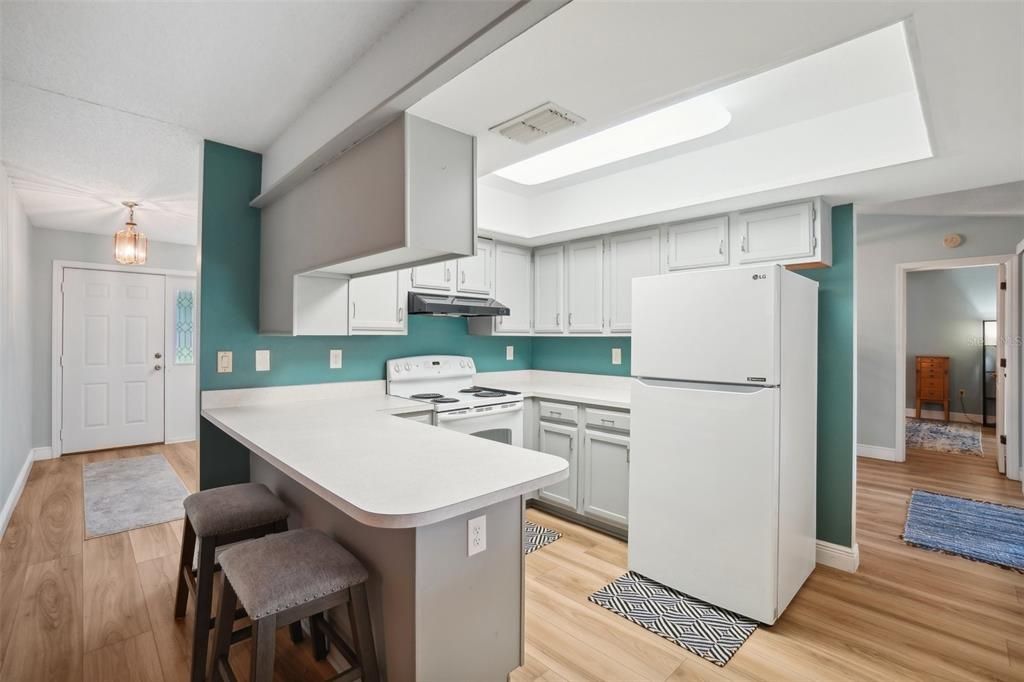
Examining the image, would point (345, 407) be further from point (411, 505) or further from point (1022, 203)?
point (1022, 203)

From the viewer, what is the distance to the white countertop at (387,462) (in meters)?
1.21

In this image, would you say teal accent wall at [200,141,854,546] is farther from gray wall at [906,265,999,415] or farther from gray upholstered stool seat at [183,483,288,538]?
Result: gray wall at [906,265,999,415]

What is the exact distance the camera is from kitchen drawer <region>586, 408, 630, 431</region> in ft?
10.2

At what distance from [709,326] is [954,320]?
24.7 ft

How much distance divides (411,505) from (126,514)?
358cm

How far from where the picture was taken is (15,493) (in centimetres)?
370

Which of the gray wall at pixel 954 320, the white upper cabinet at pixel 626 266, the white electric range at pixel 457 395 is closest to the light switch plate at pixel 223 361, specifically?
the white electric range at pixel 457 395

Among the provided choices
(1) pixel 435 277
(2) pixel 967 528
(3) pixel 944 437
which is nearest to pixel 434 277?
(1) pixel 435 277

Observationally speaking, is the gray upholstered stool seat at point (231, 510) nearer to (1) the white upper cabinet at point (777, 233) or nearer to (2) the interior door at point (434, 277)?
(2) the interior door at point (434, 277)

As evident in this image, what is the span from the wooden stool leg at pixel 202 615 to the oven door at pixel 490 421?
1454 millimetres

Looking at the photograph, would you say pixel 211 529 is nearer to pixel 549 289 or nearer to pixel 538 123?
pixel 538 123

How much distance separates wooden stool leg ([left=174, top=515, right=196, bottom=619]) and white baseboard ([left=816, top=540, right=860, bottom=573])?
3.31 m

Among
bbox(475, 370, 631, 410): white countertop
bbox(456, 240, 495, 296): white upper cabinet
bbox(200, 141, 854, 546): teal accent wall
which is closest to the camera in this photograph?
bbox(200, 141, 854, 546): teal accent wall

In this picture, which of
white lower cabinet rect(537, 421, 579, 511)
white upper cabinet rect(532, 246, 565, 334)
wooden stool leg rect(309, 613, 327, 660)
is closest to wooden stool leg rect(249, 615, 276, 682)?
wooden stool leg rect(309, 613, 327, 660)
